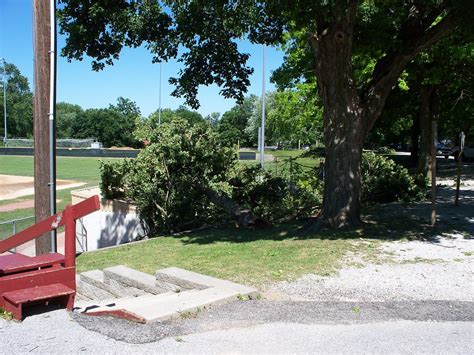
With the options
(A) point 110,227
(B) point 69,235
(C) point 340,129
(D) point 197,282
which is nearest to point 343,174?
(C) point 340,129

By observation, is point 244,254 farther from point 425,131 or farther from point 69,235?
point 425,131

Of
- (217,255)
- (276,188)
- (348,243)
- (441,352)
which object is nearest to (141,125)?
(276,188)

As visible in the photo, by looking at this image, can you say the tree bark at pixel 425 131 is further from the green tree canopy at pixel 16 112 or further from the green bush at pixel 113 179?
the green tree canopy at pixel 16 112

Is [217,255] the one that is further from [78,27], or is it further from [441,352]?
[78,27]

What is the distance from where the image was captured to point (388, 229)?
9773 mm

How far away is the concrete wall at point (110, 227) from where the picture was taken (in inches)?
588

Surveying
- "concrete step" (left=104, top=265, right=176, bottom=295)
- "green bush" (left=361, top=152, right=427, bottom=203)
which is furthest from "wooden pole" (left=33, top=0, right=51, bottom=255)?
"green bush" (left=361, top=152, right=427, bottom=203)

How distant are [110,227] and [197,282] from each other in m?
10.5

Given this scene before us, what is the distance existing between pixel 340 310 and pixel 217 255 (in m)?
3.52

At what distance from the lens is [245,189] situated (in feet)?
48.0

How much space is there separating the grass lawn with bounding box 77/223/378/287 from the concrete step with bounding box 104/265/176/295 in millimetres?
870

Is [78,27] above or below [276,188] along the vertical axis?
above

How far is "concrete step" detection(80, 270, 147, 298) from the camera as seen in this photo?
6379mm

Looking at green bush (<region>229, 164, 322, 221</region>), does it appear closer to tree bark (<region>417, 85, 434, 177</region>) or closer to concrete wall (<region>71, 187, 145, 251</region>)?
concrete wall (<region>71, 187, 145, 251</region>)
